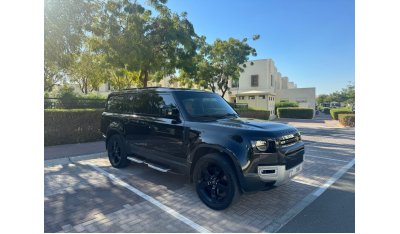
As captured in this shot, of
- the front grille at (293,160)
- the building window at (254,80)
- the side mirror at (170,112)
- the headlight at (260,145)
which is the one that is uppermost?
the building window at (254,80)

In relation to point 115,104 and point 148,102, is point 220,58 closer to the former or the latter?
point 115,104

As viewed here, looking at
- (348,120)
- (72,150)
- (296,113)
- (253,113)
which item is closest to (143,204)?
(72,150)

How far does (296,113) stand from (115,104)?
27593 millimetres

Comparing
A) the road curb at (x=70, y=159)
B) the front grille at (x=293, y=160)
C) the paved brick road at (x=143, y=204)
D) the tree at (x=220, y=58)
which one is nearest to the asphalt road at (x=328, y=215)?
the paved brick road at (x=143, y=204)

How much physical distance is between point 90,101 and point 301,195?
9.97 m

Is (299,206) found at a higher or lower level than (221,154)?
lower

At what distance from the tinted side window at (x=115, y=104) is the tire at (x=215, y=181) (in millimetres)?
3017

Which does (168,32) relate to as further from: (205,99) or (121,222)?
(121,222)

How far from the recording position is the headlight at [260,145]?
3.35 metres

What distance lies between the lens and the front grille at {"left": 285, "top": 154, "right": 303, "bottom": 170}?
3.55 meters

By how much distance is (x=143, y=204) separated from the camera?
3.86 meters

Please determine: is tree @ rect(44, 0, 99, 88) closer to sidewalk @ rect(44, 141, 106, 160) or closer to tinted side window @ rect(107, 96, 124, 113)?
sidewalk @ rect(44, 141, 106, 160)

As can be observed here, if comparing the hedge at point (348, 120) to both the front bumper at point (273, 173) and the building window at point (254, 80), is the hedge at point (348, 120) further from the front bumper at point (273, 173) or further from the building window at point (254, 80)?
the front bumper at point (273, 173)

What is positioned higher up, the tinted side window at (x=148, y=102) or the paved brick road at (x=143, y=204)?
the tinted side window at (x=148, y=102)
